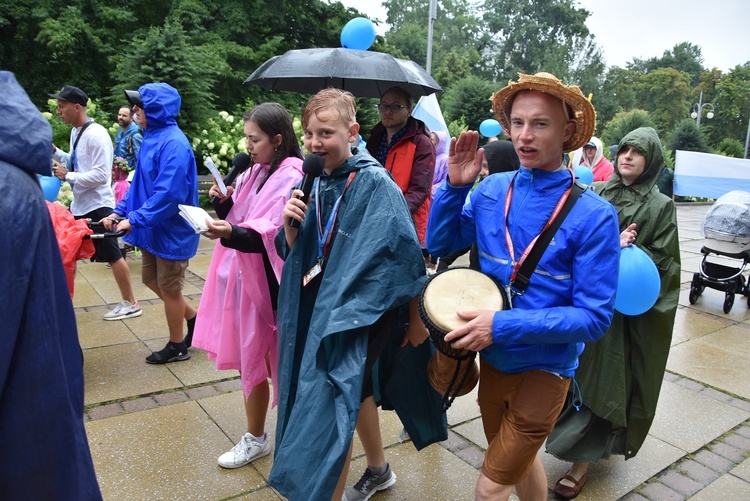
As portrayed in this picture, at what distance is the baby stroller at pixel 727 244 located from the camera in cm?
705

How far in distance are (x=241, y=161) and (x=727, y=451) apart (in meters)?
3.44

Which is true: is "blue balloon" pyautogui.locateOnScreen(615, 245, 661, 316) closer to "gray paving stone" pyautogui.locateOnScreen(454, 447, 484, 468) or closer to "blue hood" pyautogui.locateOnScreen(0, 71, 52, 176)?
"gray paving stone" pyautogui.locateOnScreen(454, 447, 484, 468)

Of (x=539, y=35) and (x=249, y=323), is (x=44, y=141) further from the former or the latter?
(x=539, y=35)

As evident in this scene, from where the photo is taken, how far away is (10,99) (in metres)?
1.40

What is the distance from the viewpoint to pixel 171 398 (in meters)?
4.07

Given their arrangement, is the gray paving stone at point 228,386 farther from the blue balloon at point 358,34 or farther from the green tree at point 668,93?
the green tree at point 668,93

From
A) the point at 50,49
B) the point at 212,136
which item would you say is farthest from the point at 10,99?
the point at 50,49

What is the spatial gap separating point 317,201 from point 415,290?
57cm

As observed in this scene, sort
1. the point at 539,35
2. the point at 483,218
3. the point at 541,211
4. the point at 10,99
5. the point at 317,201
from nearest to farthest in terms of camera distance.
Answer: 1. the point at 10,99
2. the point at 541,211
3. the point at 483,218
4. the point at 317,201
5. the point at 539,35

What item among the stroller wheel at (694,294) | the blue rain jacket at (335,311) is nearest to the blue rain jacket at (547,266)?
the blue rain jacket at (335,311)

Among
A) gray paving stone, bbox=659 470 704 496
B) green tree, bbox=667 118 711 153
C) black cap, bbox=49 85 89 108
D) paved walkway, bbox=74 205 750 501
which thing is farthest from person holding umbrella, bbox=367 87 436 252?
green tree, bbox=667 118 711 153

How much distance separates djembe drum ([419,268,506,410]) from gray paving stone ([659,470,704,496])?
175cm

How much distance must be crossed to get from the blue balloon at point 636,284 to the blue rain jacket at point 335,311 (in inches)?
46.2

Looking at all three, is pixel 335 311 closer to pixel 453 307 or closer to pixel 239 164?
pixel 453 307
